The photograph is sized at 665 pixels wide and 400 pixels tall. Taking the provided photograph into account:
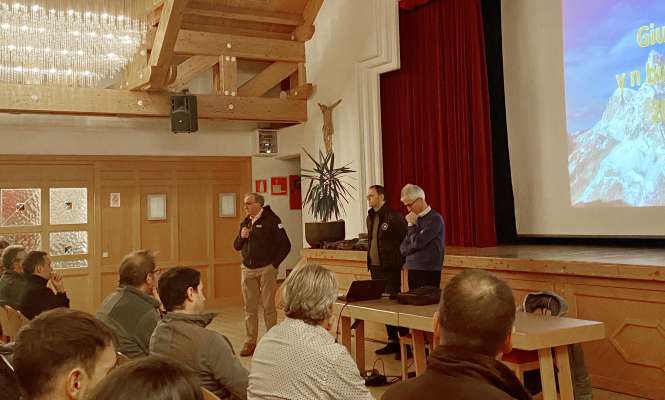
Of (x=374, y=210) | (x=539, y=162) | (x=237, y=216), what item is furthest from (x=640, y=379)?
(x=237, y=216)

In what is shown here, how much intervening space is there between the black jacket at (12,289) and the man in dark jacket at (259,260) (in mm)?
2212

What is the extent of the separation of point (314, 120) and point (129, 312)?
6181 mm

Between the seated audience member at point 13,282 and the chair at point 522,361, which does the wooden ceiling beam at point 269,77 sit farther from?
the chair at point 522,361

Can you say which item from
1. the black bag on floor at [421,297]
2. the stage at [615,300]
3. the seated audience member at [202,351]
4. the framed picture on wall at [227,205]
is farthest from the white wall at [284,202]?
the seated audience member at [202,351]

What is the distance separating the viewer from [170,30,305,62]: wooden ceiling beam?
8391mm

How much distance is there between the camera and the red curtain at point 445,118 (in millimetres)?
7375

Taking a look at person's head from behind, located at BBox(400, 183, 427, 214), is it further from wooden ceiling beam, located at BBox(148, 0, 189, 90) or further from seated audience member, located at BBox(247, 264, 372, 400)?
wooden ceiling beam, located at BBox(148, 0, 189, 90)

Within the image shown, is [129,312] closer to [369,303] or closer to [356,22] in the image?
[369,303]

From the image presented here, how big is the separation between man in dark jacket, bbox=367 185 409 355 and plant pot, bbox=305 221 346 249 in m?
1.60

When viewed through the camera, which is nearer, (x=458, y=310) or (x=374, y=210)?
(x=458, y=310)

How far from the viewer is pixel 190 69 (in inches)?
353

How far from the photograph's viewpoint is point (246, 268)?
637cm

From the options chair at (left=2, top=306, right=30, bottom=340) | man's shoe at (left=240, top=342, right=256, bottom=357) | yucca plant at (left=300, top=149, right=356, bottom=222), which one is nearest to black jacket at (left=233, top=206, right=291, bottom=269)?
man's shoe at (left=240, top=342, right=256, bottom=357)

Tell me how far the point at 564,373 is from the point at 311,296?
65.3 inches
